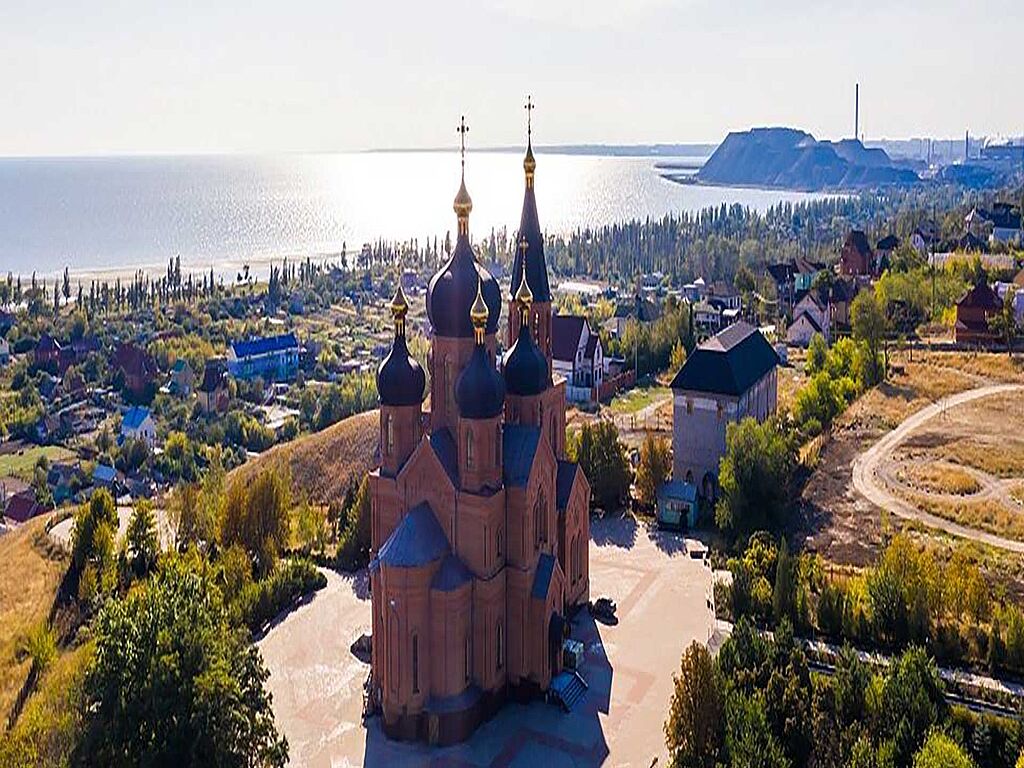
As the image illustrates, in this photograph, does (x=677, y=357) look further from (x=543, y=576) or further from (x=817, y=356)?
(x=543, y=576)

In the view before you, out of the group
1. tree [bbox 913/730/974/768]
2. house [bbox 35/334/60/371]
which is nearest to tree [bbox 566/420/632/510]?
tree [bbox 913/730/974/768]

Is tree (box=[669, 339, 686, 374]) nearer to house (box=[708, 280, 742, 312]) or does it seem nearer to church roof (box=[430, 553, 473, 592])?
house (box=[708, 280, 742, 312])

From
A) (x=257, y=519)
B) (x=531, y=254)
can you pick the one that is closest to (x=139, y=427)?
(x=257, y=519)

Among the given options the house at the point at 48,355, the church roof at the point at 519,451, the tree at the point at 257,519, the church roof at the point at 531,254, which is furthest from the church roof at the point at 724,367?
the house at the point at 48,355

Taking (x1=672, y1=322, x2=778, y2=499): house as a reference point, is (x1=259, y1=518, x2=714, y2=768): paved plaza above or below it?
below

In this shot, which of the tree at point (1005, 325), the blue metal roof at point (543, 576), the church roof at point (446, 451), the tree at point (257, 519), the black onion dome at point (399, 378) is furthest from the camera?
the tree at point (1005, 325)

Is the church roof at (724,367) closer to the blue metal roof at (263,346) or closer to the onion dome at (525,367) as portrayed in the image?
the onion dome at (525,367)

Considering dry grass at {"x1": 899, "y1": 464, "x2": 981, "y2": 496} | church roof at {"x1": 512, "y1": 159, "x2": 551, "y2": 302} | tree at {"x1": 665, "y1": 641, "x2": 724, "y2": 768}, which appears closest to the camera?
tree at {"x1": 665, "y1": 641, "x2": 724, "y2": 768}

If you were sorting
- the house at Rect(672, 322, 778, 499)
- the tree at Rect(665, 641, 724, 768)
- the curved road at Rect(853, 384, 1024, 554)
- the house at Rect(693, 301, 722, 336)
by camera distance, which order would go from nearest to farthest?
the tree at Rect(665, 641, 724, 768) < the curved road at Rect(853, 384, 1024, 554) < the house at Rect(672, 322, 778, 499) < the house at Rect(693, 301, 722, 336)
